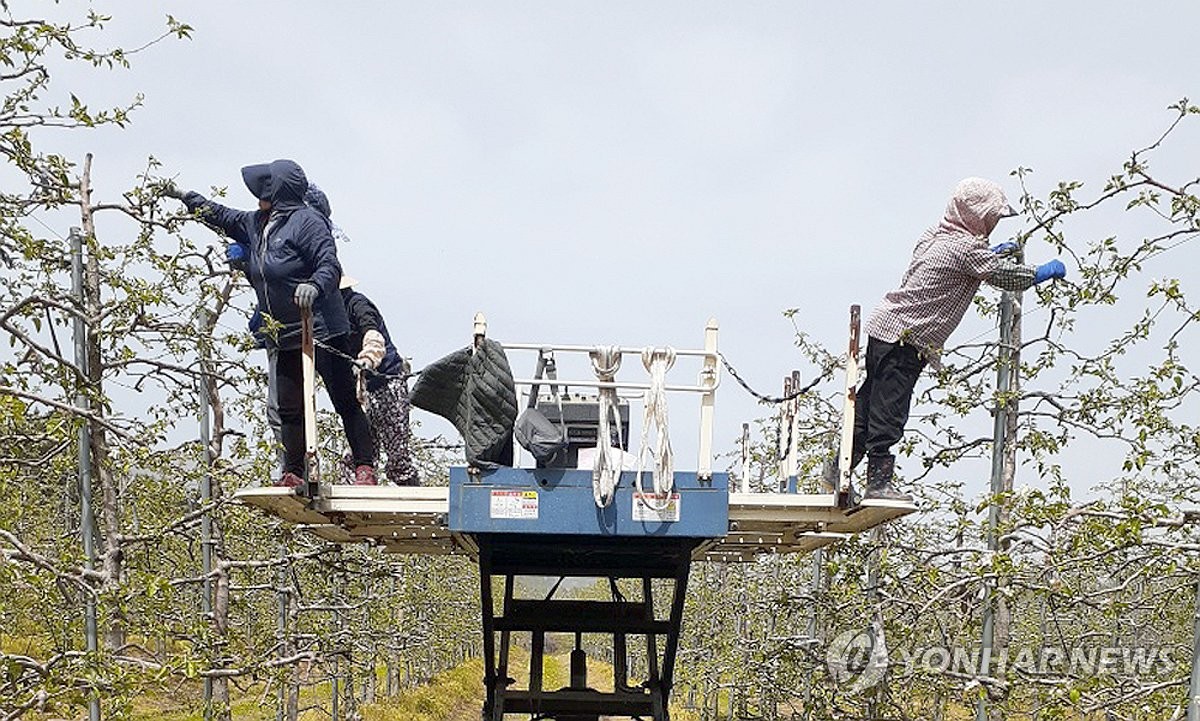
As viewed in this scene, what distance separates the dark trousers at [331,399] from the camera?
17.5 ft

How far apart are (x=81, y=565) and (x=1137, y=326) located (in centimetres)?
509

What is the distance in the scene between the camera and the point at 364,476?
18.3 feet

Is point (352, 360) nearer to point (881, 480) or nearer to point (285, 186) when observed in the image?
point (285, 186)

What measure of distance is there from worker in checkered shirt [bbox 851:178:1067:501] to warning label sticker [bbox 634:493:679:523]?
3.01ft

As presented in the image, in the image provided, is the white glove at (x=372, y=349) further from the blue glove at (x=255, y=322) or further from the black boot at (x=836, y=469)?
the black boot at (x=836, y=469)

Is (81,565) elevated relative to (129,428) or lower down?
lower down

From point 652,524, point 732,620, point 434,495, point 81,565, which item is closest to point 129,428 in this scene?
point 81,565

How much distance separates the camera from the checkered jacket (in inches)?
199

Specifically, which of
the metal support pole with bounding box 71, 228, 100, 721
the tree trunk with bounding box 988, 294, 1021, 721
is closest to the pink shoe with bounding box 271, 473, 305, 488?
the metal support pole with bounding box 71, 228, 100, 721

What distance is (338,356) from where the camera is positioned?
5.58 metres

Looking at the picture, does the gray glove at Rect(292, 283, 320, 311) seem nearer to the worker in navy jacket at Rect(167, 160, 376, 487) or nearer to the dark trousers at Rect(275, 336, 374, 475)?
the worker in navy jacket at Rect(167, 160, 376, 487)

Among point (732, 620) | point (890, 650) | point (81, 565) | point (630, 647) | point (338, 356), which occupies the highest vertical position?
point (338, 356)

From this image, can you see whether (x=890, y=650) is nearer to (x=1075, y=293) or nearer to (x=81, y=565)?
(x=1075, y=293)

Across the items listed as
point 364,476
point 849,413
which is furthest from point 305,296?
point 849,413
